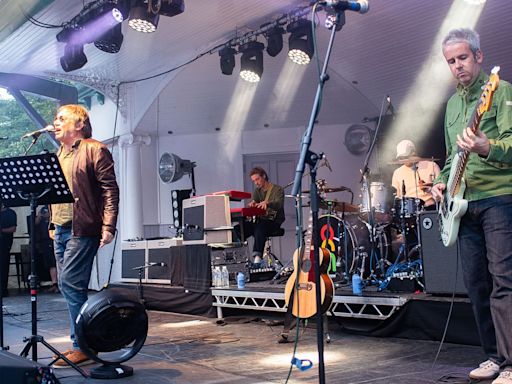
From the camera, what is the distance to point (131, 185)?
10977 millimetres

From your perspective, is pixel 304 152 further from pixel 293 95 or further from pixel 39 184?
pixel 293 95

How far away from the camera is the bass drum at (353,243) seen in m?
6.50

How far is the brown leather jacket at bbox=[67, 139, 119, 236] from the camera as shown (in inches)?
157

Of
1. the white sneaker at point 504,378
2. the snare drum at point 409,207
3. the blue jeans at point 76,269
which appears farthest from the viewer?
the snare drum at point 409,207

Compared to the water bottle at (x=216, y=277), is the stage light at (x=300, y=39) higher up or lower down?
higher up

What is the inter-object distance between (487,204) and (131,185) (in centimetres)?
870

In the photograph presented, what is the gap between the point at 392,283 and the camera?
523 cm

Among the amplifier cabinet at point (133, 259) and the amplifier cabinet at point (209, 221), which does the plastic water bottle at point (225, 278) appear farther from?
the amplifier cabinet at point (133, 259)

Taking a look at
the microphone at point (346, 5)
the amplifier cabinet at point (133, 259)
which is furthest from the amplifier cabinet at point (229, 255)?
the microphone at point (346, 5)

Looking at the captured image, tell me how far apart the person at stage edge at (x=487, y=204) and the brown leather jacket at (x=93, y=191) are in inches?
81.8

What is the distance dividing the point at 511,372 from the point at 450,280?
5.95 feet

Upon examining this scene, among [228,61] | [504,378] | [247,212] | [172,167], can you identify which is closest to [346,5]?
[504,378]

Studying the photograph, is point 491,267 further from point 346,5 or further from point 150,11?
point 150,11

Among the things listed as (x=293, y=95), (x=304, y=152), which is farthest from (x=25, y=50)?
(x=304, y=152)
